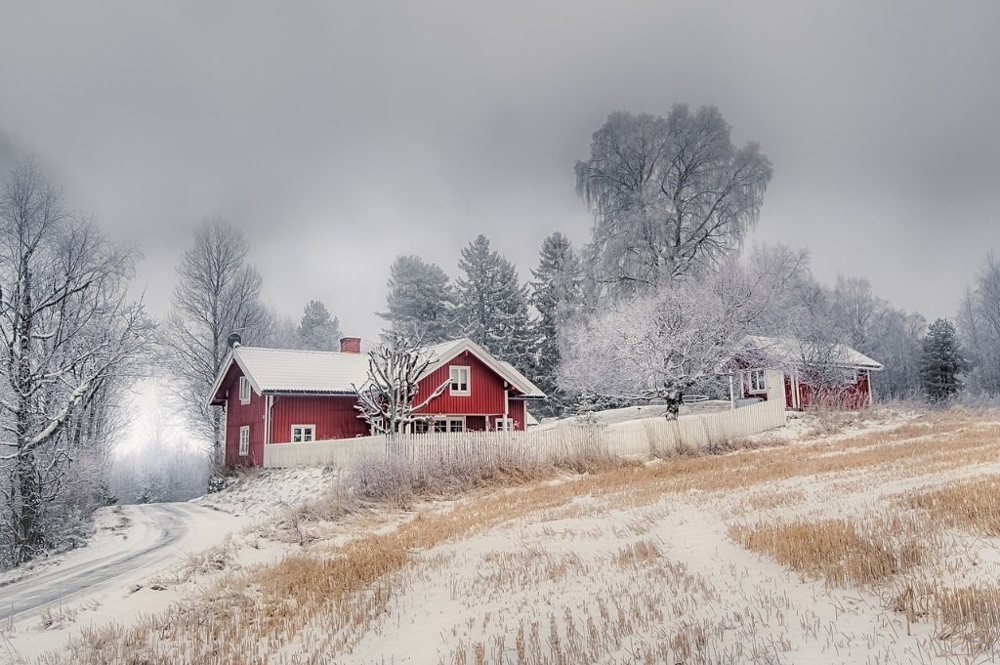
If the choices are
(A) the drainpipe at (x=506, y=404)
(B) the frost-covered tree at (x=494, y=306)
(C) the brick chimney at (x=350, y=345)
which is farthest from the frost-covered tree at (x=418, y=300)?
(A) the drainpipe at (x=506, y=404)

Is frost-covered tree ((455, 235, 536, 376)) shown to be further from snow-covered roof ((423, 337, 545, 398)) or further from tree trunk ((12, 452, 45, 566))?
tree trunk ((12, 452, 45, 566))

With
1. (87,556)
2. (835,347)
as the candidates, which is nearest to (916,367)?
(835,347)

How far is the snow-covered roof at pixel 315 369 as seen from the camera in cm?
2830

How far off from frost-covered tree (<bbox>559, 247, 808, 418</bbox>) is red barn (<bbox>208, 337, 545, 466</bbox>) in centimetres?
537

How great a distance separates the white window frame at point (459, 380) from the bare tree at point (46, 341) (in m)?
13.2

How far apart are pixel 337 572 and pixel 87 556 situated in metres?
9.64

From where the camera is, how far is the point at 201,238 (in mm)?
33500

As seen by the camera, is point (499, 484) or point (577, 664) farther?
point (499, 484)

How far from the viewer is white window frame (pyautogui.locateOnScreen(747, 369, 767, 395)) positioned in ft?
122

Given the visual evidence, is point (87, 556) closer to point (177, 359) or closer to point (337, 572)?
point (337, 572)

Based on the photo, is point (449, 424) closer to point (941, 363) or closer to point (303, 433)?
point (303, 433)

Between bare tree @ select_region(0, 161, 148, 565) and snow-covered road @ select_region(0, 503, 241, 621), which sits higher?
bare tree @ select_region(0, 161, 148, 565)

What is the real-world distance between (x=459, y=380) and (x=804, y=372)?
719 inches

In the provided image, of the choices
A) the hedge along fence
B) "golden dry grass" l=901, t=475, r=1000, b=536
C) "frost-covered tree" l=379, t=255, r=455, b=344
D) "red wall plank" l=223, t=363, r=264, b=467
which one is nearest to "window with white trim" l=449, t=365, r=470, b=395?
the hedge along fence
